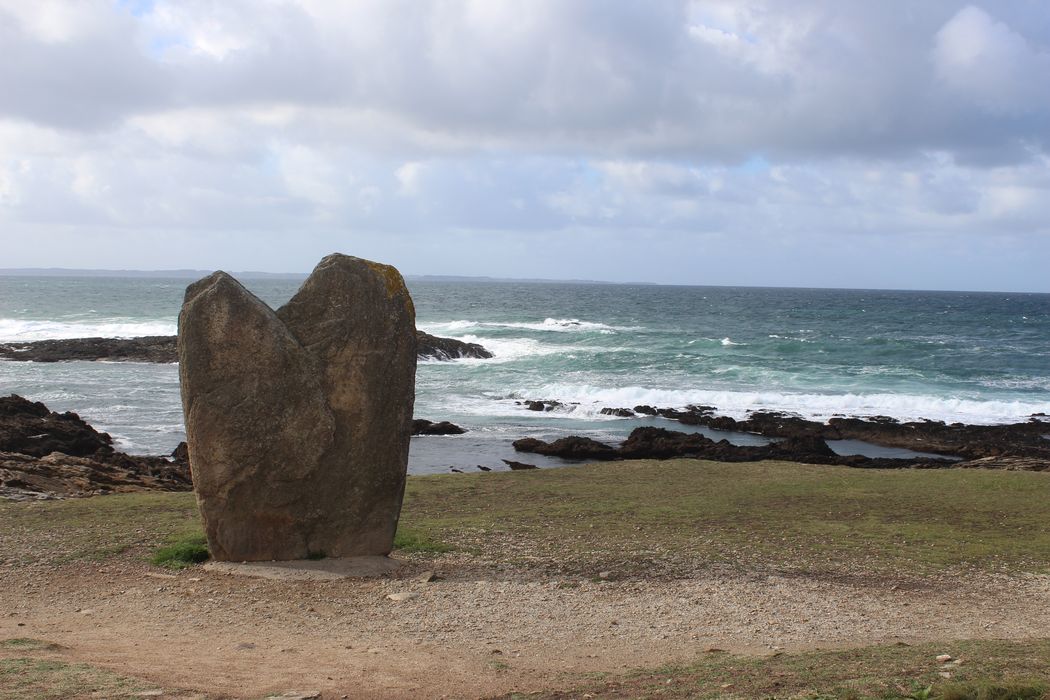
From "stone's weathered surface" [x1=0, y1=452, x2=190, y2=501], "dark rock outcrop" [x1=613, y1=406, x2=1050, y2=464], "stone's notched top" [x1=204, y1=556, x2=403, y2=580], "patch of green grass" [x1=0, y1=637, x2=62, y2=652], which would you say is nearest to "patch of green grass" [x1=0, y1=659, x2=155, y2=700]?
"patch of green grass" [x1=0, y1=637, x2=62, y2=652]

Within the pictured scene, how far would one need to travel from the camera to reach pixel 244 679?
7371 millimetres

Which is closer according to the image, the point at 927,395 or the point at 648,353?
the point at 927,395

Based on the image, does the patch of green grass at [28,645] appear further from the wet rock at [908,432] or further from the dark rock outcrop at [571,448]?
the wet rock at [908,432]

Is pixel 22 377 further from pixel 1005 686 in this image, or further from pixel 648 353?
pixel 1005 686

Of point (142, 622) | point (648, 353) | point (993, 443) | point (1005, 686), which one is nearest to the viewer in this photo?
point (1005, 686)

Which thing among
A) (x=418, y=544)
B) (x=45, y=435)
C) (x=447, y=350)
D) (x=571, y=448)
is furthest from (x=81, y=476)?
(x=447, y=350)

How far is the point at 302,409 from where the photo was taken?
1109cm

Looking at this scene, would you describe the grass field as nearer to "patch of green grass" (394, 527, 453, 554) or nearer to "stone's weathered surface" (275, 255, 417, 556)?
"patch of green grass" (394, 527, 453, 554)

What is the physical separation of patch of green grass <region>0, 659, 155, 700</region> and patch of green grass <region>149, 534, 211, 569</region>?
381 cm

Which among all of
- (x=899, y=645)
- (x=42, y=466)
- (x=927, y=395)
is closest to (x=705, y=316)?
(x=927, y=395)

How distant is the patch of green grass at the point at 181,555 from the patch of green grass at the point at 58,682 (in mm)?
3806

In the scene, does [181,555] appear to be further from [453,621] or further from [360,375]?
[453,621]

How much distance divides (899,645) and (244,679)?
5681 mm

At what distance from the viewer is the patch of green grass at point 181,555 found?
11.3 metres
